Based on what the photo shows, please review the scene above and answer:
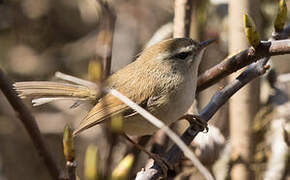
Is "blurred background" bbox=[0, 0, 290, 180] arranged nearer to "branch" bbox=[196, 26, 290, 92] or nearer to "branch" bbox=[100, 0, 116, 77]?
"branch" bbox=[196, 26, 290, 92]

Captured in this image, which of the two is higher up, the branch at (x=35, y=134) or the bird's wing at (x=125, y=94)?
the branch at (x=35, y=134)

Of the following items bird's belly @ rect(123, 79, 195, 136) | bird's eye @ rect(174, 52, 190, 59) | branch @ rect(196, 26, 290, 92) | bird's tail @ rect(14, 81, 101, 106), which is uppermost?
branch @ rect(196, 26, 290, 92)

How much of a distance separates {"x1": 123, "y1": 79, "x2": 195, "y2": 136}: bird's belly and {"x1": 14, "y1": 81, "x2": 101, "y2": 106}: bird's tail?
0.26 meters

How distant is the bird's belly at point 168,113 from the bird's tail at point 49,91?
26 cm

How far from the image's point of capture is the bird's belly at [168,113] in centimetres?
237

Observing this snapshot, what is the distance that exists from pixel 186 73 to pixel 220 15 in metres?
1.24

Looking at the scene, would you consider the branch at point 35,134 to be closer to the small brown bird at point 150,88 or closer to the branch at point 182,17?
the small brown bird at point 150,88

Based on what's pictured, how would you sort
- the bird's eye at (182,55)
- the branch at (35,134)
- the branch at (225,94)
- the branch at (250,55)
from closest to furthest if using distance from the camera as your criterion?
the branch at (35,134) → the branch at (250,55) → the branch at (225,94) → the bird's eye at (182,55)

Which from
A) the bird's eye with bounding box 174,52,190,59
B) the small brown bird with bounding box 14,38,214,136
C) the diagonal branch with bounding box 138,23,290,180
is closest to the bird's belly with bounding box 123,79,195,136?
the small brown bird with bounding box 14,38,214,136

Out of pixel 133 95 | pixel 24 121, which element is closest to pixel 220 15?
pixel 133 95

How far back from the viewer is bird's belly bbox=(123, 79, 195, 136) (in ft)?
7.77

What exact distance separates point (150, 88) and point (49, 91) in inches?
22.9

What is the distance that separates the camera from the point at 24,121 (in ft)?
4.66

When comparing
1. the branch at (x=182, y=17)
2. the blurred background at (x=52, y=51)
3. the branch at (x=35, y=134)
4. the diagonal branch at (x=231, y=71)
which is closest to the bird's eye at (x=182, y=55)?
the branch at (x=182, y=17)
